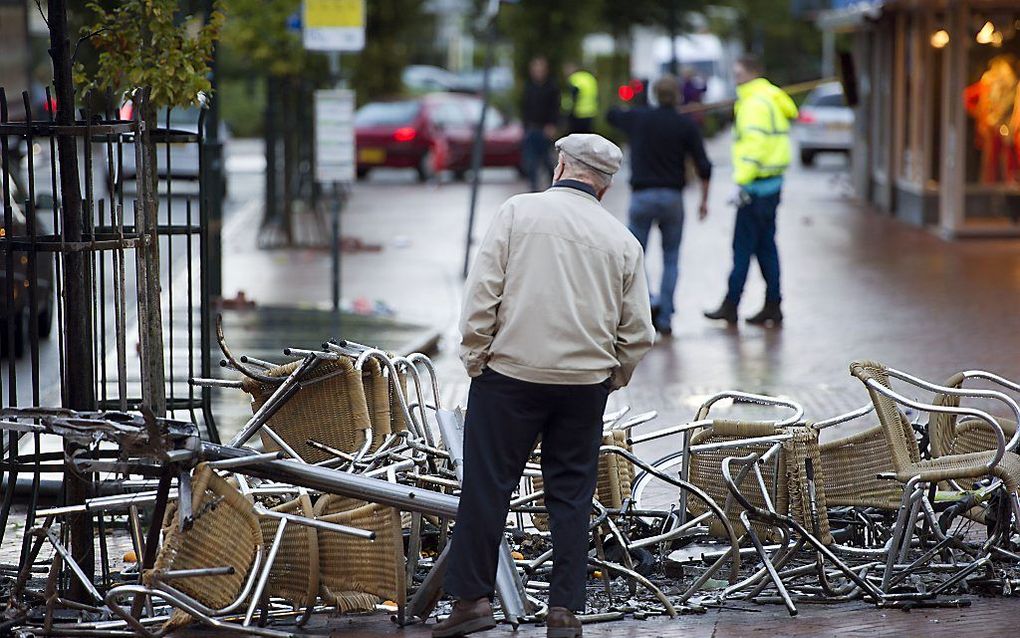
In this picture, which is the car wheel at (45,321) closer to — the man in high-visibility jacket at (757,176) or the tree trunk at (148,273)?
the man in high-visibility jacket at (757,176)

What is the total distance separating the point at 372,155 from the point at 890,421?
80.4 ft

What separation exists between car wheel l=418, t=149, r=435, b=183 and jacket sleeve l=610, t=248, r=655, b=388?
81.9ft

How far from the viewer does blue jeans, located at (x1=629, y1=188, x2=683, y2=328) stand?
41.4 feet

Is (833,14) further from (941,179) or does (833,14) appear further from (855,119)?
(941,179)

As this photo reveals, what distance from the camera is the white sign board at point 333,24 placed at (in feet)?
48.0

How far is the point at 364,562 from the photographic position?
5586 mm

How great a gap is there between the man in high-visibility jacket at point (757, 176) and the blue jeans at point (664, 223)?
21.5 inches

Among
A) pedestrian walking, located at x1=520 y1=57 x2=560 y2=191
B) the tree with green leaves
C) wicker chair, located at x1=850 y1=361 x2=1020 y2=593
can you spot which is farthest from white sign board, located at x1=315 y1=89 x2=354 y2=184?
pedestrian walking, located at x1=520 y1=57 x2=560 y2=191

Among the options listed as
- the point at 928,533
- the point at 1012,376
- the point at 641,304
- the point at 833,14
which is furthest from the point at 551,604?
the point at 833,14

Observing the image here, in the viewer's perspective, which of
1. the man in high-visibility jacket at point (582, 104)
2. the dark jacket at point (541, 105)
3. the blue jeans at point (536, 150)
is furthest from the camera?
the man in high-visibility jacket at point (582, 104)

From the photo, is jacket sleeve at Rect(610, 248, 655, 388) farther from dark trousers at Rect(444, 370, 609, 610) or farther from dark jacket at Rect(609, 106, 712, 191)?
dark jacket at Rect(609, 106, 712, 191)

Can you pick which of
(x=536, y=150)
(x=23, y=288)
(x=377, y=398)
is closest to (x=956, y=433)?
(x=377, y=398)

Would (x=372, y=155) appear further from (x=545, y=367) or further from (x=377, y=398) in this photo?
(x=545, y=367)

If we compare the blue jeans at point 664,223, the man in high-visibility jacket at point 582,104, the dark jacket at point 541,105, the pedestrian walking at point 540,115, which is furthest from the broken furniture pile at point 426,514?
the man in high-visibility jacket at point 582,104
